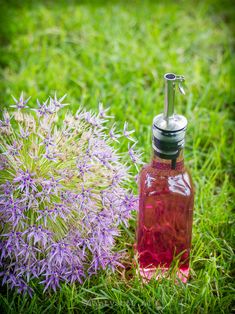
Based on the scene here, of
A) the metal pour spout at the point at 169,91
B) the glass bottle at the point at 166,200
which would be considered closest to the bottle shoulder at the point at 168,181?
the glass bottle at the point at 166,200

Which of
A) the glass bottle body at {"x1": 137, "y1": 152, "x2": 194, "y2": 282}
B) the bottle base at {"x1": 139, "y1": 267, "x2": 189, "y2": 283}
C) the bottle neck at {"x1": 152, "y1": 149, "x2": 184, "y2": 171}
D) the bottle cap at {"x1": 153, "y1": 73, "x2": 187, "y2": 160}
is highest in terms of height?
the bottle cap at {"x1": 153, "y1": 73, "x2": 187, "y2": 160}

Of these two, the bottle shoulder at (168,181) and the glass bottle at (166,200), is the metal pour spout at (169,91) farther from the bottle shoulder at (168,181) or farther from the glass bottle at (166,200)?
the bottle shoulder at (168,181)

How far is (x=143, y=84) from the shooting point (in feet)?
8.31

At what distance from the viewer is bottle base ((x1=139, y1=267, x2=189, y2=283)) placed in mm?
1654

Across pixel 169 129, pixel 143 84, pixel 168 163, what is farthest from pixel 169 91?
pixel 143 84

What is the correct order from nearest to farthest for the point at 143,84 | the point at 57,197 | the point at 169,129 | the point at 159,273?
the point at 169,129 < the point at 57,197 < the point at 159,273 < the point at 143,84

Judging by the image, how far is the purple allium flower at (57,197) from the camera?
1.50 meters

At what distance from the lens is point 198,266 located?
178 centimetres

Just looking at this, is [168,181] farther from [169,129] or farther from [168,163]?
[169,129]

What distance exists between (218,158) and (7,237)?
0.89m

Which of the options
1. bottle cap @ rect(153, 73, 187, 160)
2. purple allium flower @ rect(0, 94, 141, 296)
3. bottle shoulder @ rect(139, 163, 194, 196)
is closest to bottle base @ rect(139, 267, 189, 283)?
purple allium flower @ rect(0, 94, 141, 296)

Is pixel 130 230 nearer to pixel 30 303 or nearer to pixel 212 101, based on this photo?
pixel 30 303

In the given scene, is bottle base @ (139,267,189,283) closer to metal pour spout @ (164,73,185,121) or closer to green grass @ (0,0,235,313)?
green grass @ (0,0,235,313)

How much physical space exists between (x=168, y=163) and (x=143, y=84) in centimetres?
107
